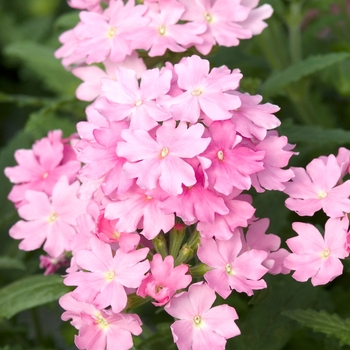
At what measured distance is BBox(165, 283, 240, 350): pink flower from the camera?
792 mm

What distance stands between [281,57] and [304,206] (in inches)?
27.4

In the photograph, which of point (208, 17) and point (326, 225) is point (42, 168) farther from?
point (326, 225)

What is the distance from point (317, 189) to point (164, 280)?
0.78 ft

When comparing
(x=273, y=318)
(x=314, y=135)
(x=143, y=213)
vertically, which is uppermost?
(x=143, y=213)

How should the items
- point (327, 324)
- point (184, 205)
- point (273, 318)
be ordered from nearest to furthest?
point (184, 205) → point (327, 324) → point (273, 318)

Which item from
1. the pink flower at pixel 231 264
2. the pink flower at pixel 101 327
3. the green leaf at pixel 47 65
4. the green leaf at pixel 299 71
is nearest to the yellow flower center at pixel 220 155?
the pink flower at pixel 231 264

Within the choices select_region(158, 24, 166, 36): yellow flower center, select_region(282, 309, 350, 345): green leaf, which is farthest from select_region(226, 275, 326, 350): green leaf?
select_region(158, 24, 166, 36): yellow flower center

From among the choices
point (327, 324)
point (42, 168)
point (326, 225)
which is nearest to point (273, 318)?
point (327, 324)

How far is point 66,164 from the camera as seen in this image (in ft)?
3.48

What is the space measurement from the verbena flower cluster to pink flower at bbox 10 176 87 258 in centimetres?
8

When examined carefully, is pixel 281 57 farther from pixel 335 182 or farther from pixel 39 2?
pixel 39 2

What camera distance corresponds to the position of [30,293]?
1.05 metres

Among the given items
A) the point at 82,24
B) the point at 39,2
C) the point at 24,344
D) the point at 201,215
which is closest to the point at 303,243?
the point at 201,215

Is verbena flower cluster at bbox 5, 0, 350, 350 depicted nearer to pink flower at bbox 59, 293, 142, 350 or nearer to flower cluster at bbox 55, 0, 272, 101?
pink flower at bbox 59, 293, 142, 350
